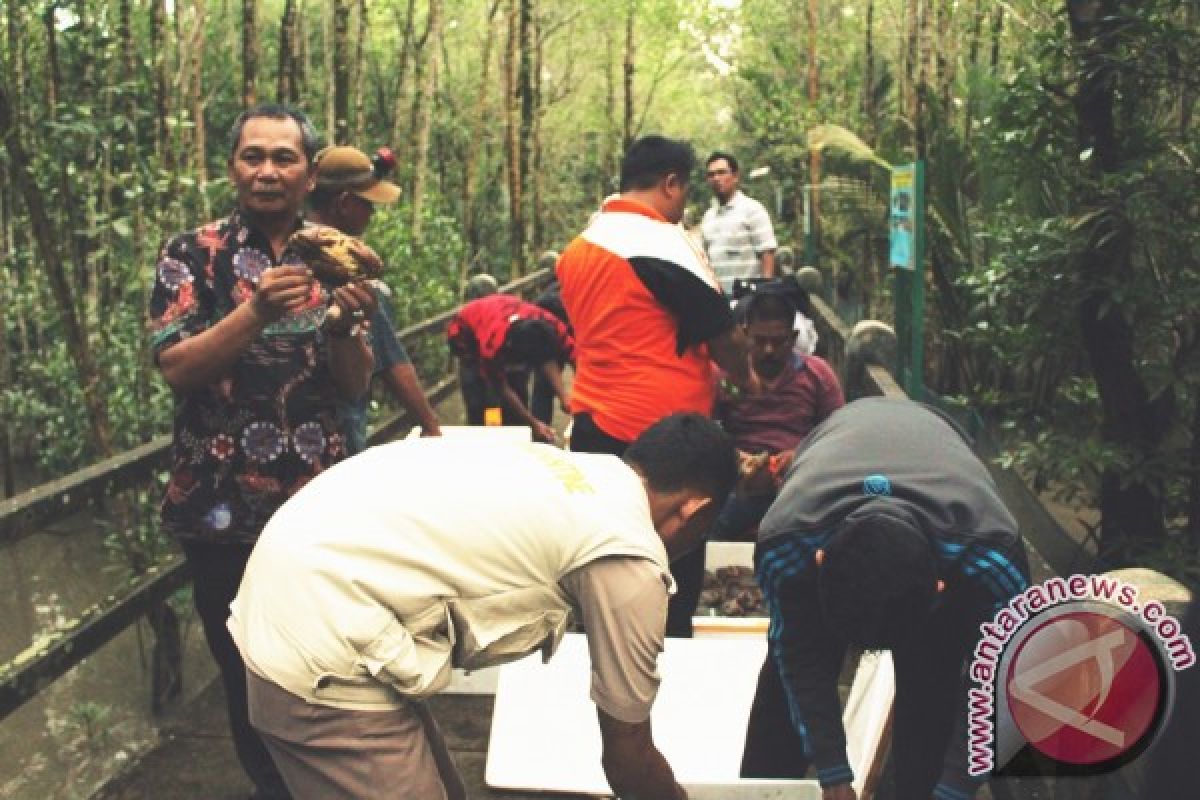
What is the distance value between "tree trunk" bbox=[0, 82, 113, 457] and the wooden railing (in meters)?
0.69

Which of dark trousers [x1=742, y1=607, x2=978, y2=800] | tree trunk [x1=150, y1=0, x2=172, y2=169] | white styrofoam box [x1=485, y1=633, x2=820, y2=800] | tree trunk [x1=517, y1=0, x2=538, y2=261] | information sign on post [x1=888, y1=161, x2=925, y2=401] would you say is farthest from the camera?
tree trunk [x1=517, y1=0, x2=538, y2=261]

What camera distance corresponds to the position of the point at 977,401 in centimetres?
613

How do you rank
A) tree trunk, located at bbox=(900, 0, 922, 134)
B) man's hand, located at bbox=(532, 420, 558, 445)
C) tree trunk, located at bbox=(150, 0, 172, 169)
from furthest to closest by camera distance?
1. tree trunk, located at bbox=(900, 0, 922, 134)
2. man's hand, located at bbox=(532, 420, 558, 445)
3. tree trunk, located at bbox=(150, 0, 172, 169)

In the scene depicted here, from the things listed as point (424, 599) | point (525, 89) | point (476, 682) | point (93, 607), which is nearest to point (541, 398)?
point (476, 682)

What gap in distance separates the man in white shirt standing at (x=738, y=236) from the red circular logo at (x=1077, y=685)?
20.0ft

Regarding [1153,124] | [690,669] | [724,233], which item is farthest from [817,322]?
[690,669]

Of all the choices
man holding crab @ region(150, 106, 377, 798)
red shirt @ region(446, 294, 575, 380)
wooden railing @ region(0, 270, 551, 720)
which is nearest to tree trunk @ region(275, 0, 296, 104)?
red shirt @ region(446, 294, 575, 380)

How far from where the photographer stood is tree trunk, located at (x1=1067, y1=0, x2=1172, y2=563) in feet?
15.1

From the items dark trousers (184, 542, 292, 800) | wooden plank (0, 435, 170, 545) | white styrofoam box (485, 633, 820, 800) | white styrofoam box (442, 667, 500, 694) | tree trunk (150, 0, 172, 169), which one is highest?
tree trunk (150, 0, 172, 169)

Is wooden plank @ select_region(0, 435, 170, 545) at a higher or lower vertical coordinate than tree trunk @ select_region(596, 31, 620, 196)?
lower

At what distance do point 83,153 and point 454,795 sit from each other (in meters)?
4.19

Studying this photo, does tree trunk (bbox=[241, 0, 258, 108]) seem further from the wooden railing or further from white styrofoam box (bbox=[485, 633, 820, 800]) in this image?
white styrofoam box (bbox=[485, 633, 820, 800])

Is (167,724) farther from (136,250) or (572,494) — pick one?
(572,494)

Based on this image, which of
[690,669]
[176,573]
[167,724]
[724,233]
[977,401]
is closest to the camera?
[690,669]
